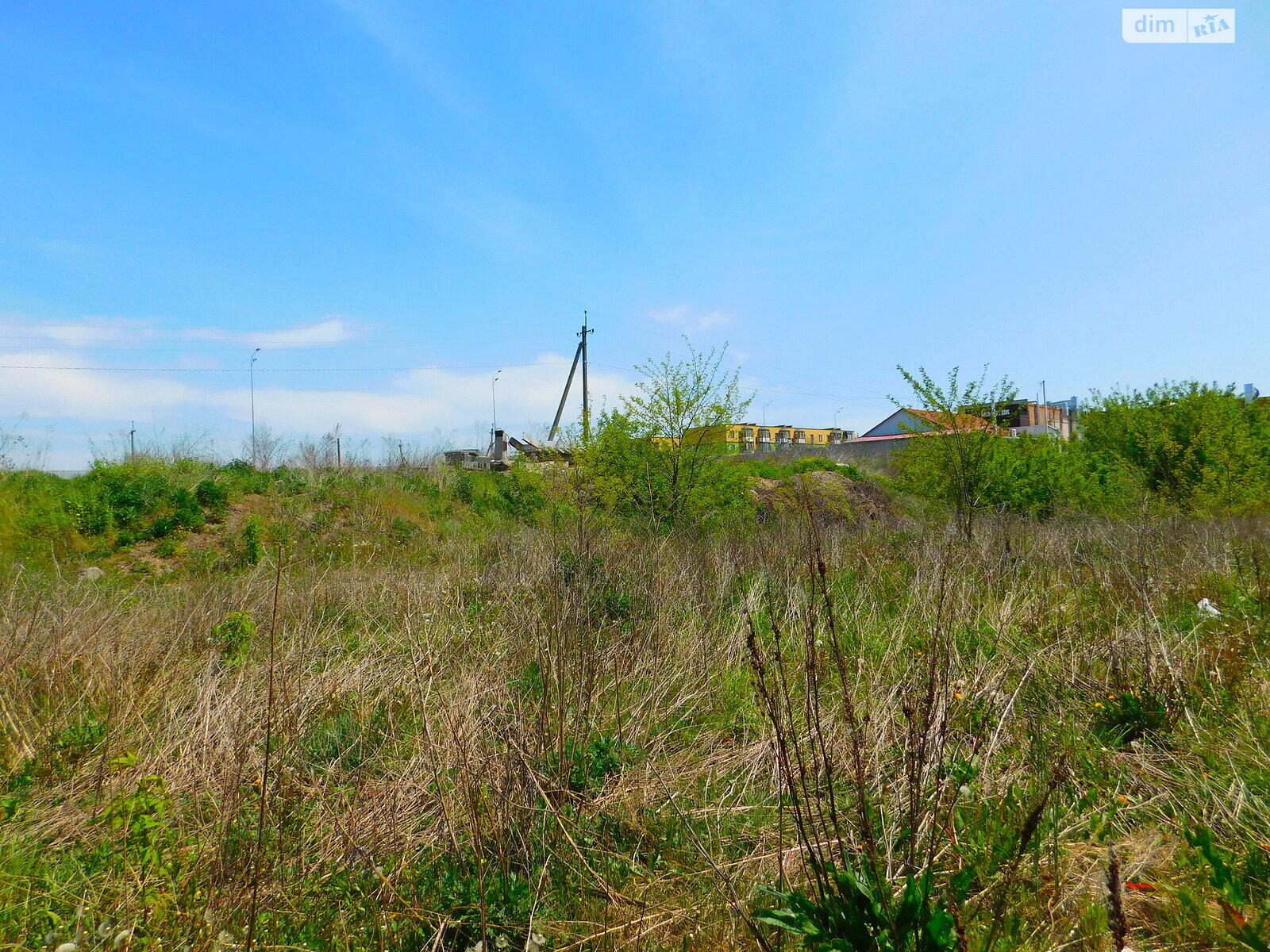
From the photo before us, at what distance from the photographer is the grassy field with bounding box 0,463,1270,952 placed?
71.8 inches

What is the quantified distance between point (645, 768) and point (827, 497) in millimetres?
13590

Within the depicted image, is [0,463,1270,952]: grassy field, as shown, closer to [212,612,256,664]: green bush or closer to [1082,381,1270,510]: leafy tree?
[212,612,256,664]: green bush

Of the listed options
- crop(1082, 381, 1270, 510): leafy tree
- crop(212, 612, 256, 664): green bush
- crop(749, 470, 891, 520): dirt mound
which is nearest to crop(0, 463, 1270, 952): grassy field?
crop(212, 612, 256, 664): green bush

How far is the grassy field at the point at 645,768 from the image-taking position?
1.82m

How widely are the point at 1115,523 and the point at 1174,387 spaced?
10.5m

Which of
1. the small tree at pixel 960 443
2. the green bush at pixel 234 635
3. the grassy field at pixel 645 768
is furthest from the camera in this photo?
the small tree at pixel 960 443

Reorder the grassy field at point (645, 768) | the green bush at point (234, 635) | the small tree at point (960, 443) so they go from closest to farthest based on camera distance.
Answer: the grassy field at point (645, 768) → the green bush at point (234, 635) → the small tree at point (960, 443)

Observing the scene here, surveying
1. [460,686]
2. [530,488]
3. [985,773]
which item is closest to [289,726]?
[460,686]

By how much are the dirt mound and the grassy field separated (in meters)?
7.64

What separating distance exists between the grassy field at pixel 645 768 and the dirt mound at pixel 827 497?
7.64 meters

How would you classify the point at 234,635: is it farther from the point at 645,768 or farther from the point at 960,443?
the point at 960,443

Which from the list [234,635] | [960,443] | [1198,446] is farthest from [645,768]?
[1198,446]

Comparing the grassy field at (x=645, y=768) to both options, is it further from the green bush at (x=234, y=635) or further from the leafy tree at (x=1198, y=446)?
the leafy tree at (x=1198, y=446)

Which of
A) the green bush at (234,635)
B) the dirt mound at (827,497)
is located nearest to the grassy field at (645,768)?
the green bush at (234,635)
